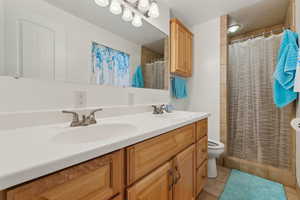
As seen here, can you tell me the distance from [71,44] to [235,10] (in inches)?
79.2

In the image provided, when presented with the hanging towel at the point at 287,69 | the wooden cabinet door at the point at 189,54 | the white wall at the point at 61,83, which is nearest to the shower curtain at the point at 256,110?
the hanging towel at the point at 287,69

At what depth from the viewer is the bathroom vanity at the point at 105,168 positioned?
304mm

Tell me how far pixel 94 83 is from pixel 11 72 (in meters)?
0.42

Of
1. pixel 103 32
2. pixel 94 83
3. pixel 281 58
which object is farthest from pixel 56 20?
pixel 281 58

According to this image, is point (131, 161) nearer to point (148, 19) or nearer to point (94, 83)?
point (94, 83)

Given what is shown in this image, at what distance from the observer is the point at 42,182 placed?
0.32 metres

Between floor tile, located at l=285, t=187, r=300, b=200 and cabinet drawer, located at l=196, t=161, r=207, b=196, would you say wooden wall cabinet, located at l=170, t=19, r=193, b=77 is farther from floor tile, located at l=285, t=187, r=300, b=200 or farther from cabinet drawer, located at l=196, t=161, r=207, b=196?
floor tile, located at l=285, t=187, r=300, b=200

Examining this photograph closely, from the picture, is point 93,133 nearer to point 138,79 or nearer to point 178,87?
point 138,79

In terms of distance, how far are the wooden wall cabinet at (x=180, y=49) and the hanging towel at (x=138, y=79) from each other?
0.53 m

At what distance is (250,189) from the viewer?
1.33 m

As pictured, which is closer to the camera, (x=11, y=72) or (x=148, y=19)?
(x=11, y=72)

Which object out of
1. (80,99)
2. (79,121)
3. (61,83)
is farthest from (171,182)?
(61,83)

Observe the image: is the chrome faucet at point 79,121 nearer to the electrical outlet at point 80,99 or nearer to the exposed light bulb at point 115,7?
the electrical outlet at point 80,99

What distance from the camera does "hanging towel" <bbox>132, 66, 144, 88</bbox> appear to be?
1265mm
